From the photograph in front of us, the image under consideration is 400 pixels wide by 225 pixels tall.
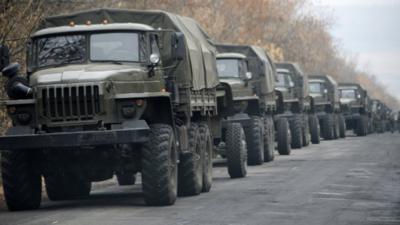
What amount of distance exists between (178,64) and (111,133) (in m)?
2.76

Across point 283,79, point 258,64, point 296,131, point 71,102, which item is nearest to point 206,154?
point 71,102

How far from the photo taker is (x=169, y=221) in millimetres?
13320

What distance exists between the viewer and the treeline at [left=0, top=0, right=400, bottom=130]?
2128 centimetres

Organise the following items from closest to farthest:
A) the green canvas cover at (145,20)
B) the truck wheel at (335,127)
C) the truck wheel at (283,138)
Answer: the green canvas cover at (145,20)
the truck wheel at (283,138)
the truck wheel at (335,127)

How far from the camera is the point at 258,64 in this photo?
2978 cm

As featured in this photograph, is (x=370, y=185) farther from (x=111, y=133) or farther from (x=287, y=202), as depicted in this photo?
(x=111, y=133)

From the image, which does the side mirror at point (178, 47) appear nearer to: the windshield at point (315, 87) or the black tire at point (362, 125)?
the windshield at point (315, 87)

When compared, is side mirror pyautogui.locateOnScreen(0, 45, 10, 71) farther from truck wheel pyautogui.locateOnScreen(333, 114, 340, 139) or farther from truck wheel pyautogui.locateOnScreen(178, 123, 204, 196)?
truck wheel pyautogui.locateOnScreen(333, 114, 340, 139)

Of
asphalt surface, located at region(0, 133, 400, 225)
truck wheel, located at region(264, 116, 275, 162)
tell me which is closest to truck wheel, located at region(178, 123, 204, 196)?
asphalt surface, located at region(0, 133, 400, 225)

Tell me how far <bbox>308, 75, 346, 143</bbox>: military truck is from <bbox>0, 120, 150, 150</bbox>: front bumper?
96.8ft

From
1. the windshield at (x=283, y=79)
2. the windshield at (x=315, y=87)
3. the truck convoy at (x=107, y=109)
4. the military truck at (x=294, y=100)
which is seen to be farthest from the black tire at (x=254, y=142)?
the windshield at (x=315, y=87)

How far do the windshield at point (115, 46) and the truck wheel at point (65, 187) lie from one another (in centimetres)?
202

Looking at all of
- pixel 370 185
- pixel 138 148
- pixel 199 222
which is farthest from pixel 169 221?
pixel 370 185

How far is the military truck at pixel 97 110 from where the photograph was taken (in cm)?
1505
